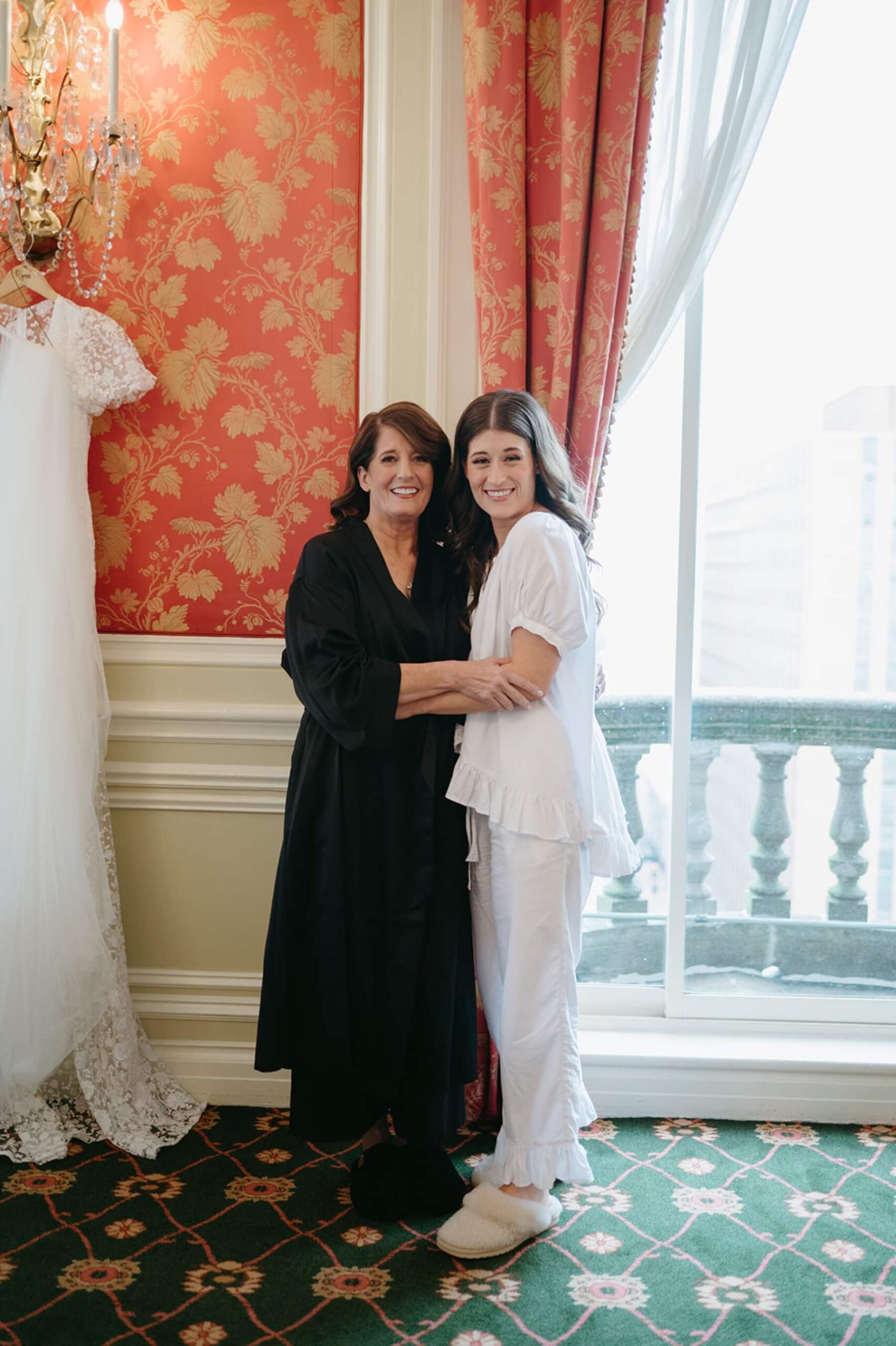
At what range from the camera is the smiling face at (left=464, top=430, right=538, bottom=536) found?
199 cm

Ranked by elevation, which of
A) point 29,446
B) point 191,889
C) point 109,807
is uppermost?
point 29,446

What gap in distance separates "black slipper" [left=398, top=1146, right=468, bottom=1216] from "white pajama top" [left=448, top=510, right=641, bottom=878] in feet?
2.08

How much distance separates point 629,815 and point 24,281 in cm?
188

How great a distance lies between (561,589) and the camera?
191 cm

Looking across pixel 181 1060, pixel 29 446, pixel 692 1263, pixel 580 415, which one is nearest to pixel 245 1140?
pixel 181 1060

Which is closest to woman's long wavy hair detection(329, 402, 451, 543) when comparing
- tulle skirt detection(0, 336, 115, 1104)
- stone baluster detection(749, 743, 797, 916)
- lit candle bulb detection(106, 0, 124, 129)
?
tulle skirt detection(0, 336, 115, 1104)

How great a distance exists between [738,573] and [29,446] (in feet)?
5.42

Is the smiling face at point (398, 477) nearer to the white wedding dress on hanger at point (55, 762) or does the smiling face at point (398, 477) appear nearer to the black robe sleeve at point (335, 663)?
the black robe sleeve at point (335, 663)

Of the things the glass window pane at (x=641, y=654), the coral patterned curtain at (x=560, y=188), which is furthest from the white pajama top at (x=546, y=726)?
the glass window pane at (x=641, y=654)

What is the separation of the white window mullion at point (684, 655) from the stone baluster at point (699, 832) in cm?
5

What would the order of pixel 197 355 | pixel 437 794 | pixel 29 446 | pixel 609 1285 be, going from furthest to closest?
pixel 197 355 < pixel 29 446 < pixel 437 794 < pixel 609 1285

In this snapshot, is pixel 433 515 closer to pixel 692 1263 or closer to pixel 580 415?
pixel 580 415

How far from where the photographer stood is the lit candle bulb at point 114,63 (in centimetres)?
218

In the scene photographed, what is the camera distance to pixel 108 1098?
231cm
